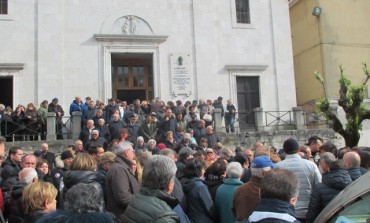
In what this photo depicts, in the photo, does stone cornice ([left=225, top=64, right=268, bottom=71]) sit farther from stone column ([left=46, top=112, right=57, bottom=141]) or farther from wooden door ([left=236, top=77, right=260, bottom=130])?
stone column ([left=46, top=112, right=57, bottom=141])

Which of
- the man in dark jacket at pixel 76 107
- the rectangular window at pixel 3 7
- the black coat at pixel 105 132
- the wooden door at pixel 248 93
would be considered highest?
the rectangular window at pixel 3 7

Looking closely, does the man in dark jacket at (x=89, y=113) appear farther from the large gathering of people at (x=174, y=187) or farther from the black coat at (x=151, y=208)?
the black coat at (x=151, y=208)

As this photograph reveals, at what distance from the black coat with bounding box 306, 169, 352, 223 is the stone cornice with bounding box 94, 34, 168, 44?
48.0ft

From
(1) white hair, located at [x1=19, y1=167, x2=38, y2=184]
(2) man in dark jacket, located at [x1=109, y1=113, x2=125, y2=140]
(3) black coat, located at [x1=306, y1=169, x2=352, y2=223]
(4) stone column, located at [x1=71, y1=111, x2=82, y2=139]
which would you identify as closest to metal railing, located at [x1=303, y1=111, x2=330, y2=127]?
(2) man in dark jacket, located at [x1=109, y1=113, x2=125, y2=140]

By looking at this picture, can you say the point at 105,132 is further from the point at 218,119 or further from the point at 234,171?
the point at 234,171

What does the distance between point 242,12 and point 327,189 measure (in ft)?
55.0

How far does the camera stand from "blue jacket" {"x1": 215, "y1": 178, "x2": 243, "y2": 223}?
5.06 m

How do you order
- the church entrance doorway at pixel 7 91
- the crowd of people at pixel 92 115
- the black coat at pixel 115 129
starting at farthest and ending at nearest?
the church entrance doorway at pixel 7 91 → the crowd of people at pixel 92 115 → the black coat at pixel 115 129

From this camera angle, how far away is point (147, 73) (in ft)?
65.7

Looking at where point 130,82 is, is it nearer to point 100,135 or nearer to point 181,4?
point 181,4

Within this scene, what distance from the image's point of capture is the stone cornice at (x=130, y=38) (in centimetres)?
1808

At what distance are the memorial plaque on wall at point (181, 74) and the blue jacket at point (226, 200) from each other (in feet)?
44.4

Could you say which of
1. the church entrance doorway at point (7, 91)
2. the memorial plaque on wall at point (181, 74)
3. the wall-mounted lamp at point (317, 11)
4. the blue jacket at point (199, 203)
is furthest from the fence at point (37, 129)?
the wall-mounted lamp at point (317, 11)

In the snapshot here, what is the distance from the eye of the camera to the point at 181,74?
18.8 meters
